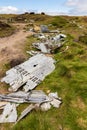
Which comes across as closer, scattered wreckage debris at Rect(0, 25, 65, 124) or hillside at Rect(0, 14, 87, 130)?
hillside at Rect(0, 14, 87, 130)

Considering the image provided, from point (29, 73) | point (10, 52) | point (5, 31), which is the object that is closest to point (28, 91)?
point (29, 73)

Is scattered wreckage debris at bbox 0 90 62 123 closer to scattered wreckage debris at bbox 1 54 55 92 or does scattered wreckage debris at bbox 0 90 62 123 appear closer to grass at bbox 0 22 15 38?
scattered wreckage debris at bbox 1 54 55 92

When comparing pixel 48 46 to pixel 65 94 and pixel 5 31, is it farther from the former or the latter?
pixel 5 31

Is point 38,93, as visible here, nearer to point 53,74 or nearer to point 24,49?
point 53,74

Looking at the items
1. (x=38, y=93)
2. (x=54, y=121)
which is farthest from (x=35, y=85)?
(x=54, y=121)

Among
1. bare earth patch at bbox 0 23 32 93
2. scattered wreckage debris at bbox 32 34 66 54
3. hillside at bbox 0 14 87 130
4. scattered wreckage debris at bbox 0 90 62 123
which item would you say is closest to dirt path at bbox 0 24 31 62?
bare earth patch at bbox 0 23 32 93
